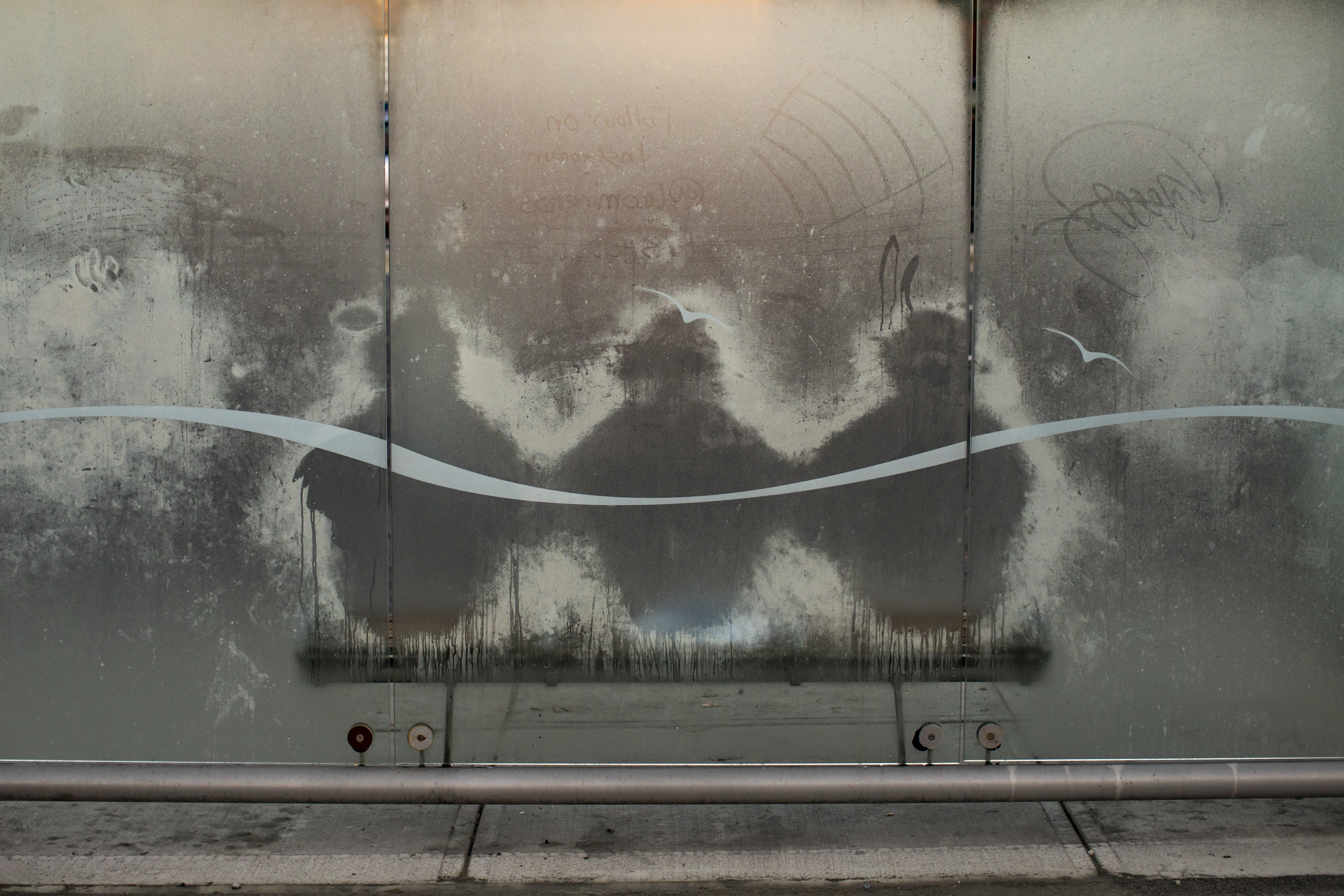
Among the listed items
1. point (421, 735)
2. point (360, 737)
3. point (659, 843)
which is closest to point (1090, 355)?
point (659, 843)

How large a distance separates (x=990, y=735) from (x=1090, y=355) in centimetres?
119

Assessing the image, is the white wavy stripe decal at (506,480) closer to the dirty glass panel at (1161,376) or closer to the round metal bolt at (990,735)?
the dirty glass panel at (1161,376)

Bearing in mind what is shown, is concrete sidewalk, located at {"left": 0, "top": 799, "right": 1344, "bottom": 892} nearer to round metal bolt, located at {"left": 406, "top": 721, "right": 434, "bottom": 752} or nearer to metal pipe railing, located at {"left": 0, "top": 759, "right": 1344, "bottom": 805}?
metal pipe railing, located at {"left": 0, "top": 759, "right": 1344, "bottom": 805}

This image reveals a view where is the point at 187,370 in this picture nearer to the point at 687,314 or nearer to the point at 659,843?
the point at 687,314

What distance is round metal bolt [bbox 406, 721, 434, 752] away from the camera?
3037 millimetres

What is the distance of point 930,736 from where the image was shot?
3062 mm

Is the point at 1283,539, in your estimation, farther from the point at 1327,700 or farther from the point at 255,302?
the point at 255,302

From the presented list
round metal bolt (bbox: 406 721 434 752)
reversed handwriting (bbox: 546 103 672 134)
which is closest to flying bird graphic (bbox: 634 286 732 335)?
reversed handwriting (bbox: 546 103 672 134)

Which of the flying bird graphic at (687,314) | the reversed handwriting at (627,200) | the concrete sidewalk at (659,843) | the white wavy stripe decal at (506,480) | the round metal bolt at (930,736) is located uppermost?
the reversed handwriting at (627,200)

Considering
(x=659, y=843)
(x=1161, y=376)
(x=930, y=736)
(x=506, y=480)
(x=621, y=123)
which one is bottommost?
(x=659, y=843)

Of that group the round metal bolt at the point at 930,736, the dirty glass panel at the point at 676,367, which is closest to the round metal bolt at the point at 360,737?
the dirty glass panel at the point at 676,367

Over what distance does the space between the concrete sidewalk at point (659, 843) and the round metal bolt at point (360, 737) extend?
42 cm

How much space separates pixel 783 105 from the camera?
9.60 feet

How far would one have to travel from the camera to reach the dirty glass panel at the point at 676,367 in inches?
115
